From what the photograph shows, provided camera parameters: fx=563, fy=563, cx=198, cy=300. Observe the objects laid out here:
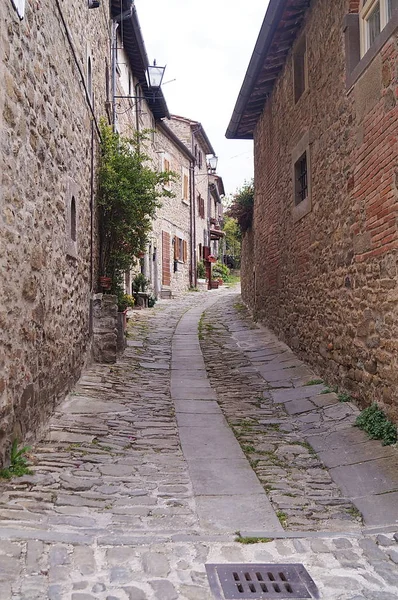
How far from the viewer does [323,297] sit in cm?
720

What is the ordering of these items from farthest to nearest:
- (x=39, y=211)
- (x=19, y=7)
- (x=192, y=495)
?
1. (x=39, y=211)
2. (x=19, y=7)
3. (x=192, y=495)

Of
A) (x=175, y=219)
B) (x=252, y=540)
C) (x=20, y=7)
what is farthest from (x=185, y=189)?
(x=252, y=540)

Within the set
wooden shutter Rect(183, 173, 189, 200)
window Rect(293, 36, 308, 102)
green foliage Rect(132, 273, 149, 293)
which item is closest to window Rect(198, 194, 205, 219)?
wooden shutter Rect(183, 173, 189, 200)

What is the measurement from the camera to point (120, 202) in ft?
30.3

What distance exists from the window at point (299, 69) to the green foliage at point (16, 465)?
6.54m

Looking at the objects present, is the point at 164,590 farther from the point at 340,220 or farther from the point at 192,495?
the point at 340,220

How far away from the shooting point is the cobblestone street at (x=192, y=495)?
283 cm

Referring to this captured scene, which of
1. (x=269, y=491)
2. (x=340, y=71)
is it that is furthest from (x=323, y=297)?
(x=269, y=491)

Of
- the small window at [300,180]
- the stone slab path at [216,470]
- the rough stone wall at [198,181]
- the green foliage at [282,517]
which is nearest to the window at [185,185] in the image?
the rough stone wall at [198,181]

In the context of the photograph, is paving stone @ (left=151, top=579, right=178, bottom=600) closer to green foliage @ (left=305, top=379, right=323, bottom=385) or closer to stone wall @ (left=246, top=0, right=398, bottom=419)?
stone wall @ (left=246, top=0, right=398, bottom=419)

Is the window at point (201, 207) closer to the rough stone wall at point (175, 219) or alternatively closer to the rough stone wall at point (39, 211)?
the rough stone wall at point (175, 219)

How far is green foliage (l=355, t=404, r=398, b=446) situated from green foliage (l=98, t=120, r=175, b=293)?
17.9 ft

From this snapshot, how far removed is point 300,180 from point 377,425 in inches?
195

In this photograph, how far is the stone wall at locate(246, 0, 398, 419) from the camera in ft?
16.2
